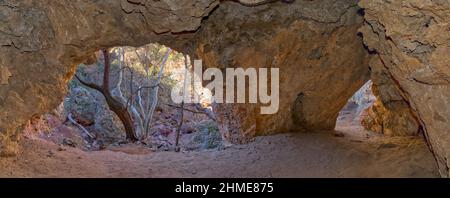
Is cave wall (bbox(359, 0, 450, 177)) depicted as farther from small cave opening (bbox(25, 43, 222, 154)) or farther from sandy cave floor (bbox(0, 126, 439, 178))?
small cave opening (bbox(25, 43, 222, 154))

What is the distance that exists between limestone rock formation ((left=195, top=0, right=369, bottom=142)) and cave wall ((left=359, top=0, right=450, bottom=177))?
1108 mm

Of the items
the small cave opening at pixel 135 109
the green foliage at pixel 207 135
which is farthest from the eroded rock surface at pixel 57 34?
the green foliage at pixel 207 135

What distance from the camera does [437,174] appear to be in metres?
3.01

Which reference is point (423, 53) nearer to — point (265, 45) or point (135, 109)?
point (265, 45)

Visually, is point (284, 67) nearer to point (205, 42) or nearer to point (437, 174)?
point (205, 42)

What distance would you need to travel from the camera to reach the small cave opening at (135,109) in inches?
331

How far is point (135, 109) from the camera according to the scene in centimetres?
1077

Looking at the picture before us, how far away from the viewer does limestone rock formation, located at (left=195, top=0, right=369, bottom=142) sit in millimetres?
4133

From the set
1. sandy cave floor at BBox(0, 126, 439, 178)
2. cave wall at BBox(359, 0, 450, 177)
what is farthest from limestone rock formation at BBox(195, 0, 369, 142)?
cave wall at BBox(359, 0, 450, 177)

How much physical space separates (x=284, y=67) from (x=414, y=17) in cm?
236

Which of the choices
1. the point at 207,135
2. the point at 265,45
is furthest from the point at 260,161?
the point at 207,135

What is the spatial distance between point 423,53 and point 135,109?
9121 mm

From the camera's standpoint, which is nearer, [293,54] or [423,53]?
[423,53]
